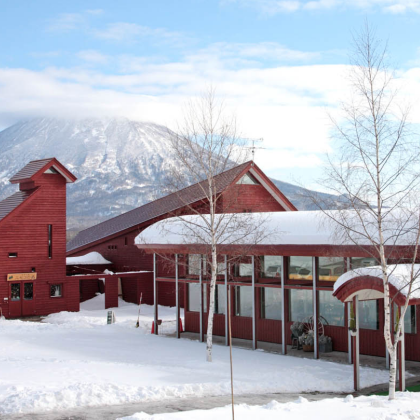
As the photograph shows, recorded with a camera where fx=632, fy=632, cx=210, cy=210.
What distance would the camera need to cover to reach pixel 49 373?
1535 centimetres

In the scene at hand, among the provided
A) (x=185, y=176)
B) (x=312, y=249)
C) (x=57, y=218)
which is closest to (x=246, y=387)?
(x=312, y=249)

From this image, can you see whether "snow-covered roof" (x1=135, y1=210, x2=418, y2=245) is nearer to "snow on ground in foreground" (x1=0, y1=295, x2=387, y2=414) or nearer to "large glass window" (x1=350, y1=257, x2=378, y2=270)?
"large glass window" (x1=350, y1=257, x2=378, y2=270)

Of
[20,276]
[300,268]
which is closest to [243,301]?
[300,268]

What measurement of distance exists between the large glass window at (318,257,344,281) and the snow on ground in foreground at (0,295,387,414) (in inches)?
109

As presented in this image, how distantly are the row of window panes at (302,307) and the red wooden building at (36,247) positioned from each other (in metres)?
12.7

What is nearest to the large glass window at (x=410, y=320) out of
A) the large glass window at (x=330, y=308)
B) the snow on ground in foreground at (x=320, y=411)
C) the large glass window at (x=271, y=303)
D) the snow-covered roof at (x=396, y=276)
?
the snow-covered roof at (x=396, y=276)

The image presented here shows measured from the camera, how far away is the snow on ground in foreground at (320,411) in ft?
37.3

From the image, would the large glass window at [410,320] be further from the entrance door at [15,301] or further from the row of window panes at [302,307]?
the entrance door at [15,301]

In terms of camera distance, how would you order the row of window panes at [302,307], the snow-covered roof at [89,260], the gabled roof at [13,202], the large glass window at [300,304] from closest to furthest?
the row of window panes at [302,307]
the large glass window at [300,304]
the gabled roof at [13,202]
the snow-covered roof at [89,260]

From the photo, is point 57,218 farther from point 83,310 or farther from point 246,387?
point 246,387

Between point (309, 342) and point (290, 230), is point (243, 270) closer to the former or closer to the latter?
point (290, 230)

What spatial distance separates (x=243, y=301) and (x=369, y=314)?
16.5 feet

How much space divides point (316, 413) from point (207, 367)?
6.25 meters

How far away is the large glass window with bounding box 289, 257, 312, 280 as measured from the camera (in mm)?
20609
